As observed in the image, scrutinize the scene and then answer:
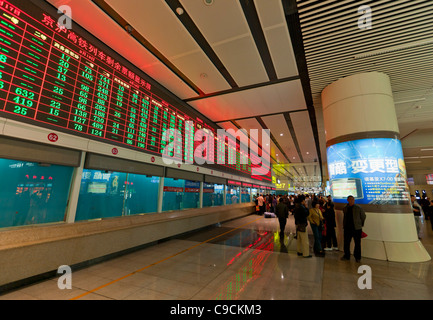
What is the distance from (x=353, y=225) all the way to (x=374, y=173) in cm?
162

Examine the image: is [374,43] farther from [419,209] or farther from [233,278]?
[419,209]

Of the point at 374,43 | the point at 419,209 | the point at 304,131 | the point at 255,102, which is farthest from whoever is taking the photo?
the point at 304,131

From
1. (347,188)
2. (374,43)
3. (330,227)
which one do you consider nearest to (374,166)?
(347,188)

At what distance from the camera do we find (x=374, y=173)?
5.14 m

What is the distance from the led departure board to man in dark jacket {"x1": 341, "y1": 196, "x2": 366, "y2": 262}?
20.0 feet

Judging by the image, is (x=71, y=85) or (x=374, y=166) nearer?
(x=71, y=85)

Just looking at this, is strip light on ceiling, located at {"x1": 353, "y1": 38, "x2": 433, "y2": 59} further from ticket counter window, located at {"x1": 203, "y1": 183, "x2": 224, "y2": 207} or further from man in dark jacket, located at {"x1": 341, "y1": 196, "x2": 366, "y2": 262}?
ticket counter window, located at {"x1": 203, "y1": 183, "x2": 224, "y2": 207}

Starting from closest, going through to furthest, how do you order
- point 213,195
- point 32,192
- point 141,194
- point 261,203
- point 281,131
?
point 32,192 → point 141,194 → point 213,195 → point 281,131 → point 261,203

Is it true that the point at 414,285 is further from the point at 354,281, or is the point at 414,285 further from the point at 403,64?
the point at 403,64

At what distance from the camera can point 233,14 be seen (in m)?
4.08

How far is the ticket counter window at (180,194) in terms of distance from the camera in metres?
7.16

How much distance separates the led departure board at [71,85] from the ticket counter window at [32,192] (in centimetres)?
93

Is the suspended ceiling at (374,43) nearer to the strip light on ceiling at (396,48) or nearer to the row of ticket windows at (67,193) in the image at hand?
the strip light on ceiling at (396,48)

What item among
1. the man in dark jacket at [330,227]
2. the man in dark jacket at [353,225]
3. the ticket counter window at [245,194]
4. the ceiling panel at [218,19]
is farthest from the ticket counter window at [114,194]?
the ticket counter window at [245,194]
